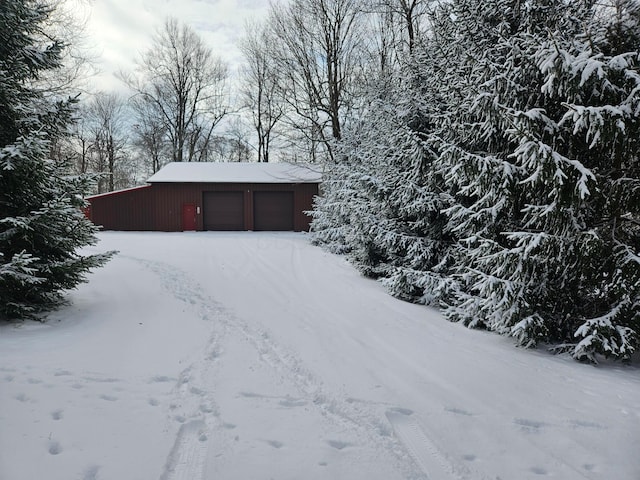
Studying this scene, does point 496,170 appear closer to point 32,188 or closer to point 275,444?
point 275,444

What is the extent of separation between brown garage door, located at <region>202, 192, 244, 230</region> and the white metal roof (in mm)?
923

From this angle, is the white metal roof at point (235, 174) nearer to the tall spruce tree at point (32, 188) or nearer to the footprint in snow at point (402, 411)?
the tall spruce tree at point (32, 188)

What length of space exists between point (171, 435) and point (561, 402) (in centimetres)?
338

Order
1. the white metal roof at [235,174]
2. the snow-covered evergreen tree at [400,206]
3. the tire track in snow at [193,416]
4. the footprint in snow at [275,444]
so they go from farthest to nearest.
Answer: the white metal roof at [235,174] < the snow-covered evergreen tree at [400,206] < the footprint in snow at [275,444] < the tire track in snow at [193,416]

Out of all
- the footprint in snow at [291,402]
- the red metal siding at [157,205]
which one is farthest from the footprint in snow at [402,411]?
the red metal siding at [157,205]

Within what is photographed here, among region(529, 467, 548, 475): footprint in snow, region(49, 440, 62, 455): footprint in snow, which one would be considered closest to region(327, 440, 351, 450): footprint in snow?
region(529, 467, 548, 475): footprint in snow

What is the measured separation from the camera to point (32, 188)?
16.0ft

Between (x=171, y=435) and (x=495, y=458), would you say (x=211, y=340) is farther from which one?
(x=495, y=458)

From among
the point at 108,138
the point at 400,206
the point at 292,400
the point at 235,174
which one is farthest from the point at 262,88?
the point at 292,400

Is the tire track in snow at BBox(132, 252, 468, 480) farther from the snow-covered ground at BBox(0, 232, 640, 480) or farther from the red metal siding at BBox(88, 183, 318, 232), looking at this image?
the red metal siding at BBox(88, 183, 318, 232)

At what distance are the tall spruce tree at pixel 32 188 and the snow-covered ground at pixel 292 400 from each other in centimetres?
60

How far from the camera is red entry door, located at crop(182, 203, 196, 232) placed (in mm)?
21766

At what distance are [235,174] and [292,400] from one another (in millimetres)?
20541

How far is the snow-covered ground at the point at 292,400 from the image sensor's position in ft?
8.27
